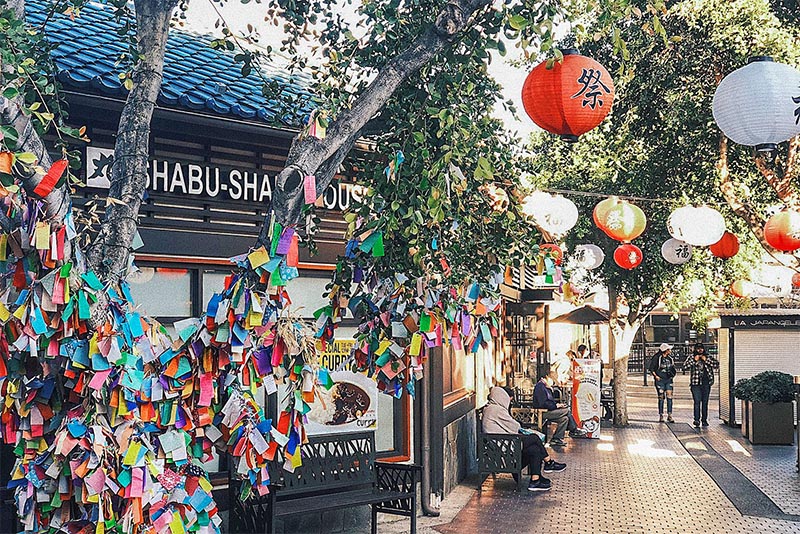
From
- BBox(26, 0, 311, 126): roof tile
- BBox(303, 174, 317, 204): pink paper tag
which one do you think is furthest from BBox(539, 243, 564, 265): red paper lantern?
BBox(26, 0, 311, 126): roof tile

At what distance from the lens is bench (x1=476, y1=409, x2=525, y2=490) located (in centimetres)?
1199

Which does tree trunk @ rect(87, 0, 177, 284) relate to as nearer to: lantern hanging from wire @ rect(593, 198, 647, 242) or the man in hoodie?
lantern hanging from wire @ rect(593, 198, 647, 242)

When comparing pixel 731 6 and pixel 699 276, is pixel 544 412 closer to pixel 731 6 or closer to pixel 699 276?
pixel 699 276

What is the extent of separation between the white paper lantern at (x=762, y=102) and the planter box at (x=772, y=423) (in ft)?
33.7

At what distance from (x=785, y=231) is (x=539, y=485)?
4.53m

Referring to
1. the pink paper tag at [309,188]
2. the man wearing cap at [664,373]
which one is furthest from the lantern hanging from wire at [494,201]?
the man wearing cap at [664,373]

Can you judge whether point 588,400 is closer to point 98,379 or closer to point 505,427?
point 505,427

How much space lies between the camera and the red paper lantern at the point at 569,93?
6.69 m

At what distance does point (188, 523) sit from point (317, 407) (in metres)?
4.33

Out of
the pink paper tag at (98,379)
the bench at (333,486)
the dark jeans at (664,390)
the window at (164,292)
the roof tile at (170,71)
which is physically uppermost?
the roof tile at (170,71)

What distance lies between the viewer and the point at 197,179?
8.18 m

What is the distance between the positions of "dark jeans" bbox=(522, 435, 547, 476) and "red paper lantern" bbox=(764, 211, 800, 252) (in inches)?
163

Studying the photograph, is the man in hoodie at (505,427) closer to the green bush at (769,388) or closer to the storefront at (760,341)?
the green bush at (769,388)

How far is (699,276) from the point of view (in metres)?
19.0
